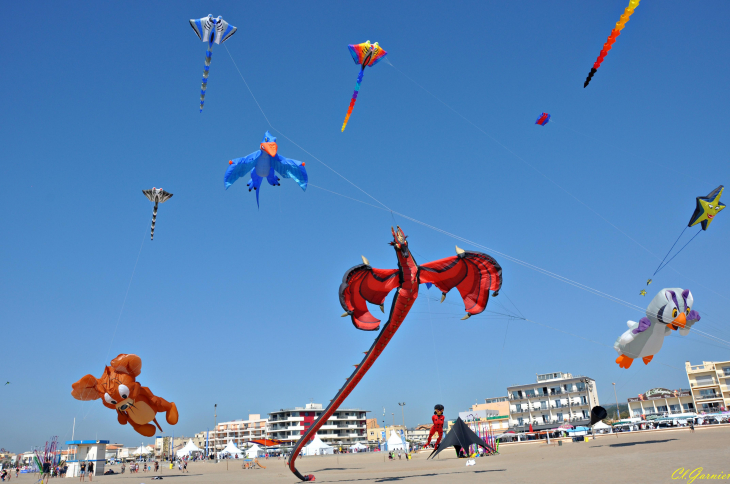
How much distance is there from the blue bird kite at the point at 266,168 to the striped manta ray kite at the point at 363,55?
92.7 inches

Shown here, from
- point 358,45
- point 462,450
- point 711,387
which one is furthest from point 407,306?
point 711,387

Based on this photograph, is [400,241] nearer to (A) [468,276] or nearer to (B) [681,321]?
(A) [468,276]

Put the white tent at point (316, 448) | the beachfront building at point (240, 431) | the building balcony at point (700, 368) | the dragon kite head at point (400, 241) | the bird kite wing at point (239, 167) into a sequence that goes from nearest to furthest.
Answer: the dragon kite head at point (400, 241), the bird kite wing at point (239, 167), the white tent at point (316, 448), the building balcony at point (700, 368), the beachfront building at point (240, 431)

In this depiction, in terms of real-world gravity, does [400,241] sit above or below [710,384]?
above

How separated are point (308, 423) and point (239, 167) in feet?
252

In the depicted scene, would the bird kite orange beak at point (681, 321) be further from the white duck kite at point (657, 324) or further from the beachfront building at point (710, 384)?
the beachfront building at point (710, 384)

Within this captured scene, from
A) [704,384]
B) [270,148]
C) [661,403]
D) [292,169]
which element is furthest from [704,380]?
[270,148]

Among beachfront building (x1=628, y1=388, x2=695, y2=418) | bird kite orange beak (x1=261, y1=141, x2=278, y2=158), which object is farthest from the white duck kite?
beachfront building (x1=628, y1=388, x2=695, y2=418)

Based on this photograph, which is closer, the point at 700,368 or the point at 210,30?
the point at 210,30

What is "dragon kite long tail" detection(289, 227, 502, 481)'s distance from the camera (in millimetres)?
13461

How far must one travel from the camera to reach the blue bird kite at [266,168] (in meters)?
14.9

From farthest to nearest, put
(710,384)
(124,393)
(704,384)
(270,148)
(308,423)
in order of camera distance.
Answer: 1. (308,423)
2. (704,384)
3. (710,384)
4. (124,393)
5. (270,148)

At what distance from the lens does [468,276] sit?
13.8 meters

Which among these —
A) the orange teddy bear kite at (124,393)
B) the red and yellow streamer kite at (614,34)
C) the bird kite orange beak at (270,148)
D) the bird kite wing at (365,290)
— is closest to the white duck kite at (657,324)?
the red and yellow streamer kite at (614,34)
